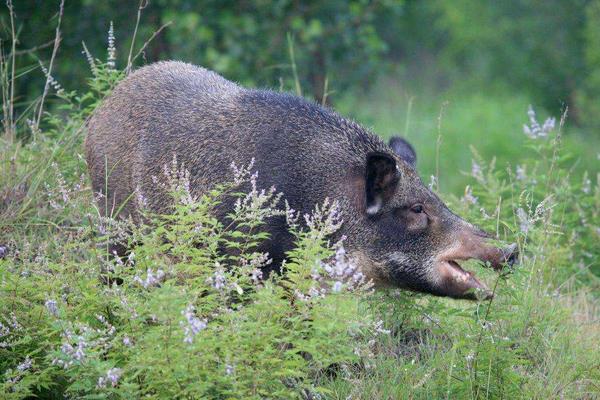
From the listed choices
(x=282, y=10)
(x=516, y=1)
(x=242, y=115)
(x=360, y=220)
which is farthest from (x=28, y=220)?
(x=516, y=1)

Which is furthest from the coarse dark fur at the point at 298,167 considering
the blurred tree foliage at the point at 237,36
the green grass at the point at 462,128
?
the green grass at the point at 462,128

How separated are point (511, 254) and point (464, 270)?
1.44 feet

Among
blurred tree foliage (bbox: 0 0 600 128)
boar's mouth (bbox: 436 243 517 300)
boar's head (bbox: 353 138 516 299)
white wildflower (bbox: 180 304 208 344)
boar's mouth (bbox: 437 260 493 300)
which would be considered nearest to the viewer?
white wildflower (bbox: 180 304 208 344)

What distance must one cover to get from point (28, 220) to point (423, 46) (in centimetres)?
2490

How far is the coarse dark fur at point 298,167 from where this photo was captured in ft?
19.6

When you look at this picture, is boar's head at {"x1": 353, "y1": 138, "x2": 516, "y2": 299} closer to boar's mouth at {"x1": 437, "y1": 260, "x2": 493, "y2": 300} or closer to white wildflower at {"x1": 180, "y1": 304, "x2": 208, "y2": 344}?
boar's mouth at {"x1": 437, "y1": 260, "x2": 493, "y2": 300}

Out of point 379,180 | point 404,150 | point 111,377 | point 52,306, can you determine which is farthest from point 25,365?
point 404,150

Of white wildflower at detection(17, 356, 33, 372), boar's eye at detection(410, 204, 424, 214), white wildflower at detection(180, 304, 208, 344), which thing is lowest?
white wildflower at detection(17, 356, 33, 372)

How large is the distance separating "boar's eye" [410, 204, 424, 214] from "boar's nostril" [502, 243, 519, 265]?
678 mm

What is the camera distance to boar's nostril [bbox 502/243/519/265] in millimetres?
5461

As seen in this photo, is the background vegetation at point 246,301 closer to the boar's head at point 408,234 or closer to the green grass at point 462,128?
the boar's head at point 408,234

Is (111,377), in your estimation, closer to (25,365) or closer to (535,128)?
(25,365)

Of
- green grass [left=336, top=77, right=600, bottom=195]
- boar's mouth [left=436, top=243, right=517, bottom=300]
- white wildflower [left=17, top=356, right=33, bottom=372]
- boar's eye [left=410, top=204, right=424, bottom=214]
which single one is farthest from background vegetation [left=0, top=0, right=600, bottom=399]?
green grass [left=336, top=77, right=600, bottom=195]

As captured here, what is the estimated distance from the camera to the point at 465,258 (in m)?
5.84
